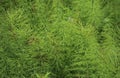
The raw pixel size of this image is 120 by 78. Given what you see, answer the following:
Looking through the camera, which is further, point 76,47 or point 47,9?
point 47,9

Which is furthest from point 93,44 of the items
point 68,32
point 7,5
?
point 7,5

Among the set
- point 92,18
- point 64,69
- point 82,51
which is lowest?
point 64,69

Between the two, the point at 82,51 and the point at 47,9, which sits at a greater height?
the point at 47,9

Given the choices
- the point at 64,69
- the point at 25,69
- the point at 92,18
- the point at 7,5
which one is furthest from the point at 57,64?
the point at 7,5

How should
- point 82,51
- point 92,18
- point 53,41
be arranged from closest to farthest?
point 82,51, point 53,41, point 92,18

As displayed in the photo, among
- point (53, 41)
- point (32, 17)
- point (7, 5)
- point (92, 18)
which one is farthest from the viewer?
point (7, 5)

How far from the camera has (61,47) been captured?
101 inches

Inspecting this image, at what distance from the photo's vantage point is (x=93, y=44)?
2.42 metres

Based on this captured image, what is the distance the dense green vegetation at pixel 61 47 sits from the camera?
7.80 feet

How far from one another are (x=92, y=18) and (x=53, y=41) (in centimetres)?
50

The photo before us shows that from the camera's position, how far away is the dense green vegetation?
2.38 m

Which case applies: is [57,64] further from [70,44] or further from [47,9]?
[47,9]

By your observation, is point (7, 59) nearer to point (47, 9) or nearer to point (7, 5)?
point (47, 9)

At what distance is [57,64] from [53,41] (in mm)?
188
